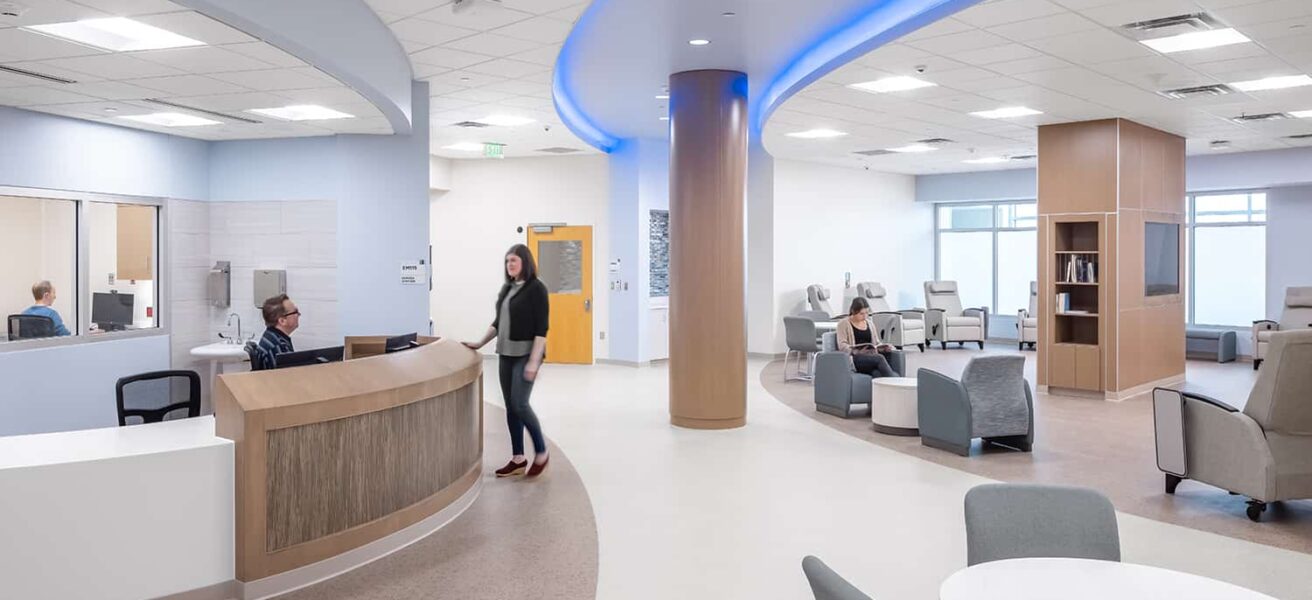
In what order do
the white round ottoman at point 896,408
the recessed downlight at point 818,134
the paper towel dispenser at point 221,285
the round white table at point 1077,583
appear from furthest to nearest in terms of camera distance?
the recessed downlight at point 818,134
the paper towel dispenser at point 221,285
the white round ottoman at point 896,408
the round white table at point 1077,583

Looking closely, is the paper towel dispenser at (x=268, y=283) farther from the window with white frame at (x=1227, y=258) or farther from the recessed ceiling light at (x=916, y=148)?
the window with white frame at (x=1227, y=258)

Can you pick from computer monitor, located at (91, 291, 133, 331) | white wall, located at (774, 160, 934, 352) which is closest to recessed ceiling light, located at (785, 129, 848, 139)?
white wall, located at (774, 160, 934, 352)

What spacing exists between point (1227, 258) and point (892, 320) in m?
5.48

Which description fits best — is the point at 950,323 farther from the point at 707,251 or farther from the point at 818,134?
the point at 707,251

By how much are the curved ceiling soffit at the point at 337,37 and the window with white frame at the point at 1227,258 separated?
13.1 m

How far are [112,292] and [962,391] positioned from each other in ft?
24.5

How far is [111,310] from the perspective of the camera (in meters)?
8.20

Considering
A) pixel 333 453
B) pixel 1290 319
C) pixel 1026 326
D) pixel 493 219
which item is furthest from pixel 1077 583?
pixel 1026 326

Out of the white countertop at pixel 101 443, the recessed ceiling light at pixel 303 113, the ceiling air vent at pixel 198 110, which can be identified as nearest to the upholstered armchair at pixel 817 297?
the recessed ceiling light at pixel 303 113

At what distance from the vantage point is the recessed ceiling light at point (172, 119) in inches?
303

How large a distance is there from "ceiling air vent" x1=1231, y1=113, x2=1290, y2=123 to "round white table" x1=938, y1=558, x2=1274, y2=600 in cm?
919

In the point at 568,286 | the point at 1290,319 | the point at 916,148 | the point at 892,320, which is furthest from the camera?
the point at 892,320

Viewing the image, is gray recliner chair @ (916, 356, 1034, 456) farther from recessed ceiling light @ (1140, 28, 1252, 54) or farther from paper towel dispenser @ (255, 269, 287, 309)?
paper towel dispenser @ (255, 269, 287, 309)

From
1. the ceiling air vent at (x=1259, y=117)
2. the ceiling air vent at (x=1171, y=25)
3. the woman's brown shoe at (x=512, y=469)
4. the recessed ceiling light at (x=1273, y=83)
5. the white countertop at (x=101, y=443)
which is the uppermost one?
the ceiling air vent at (x=1259, y=117)
